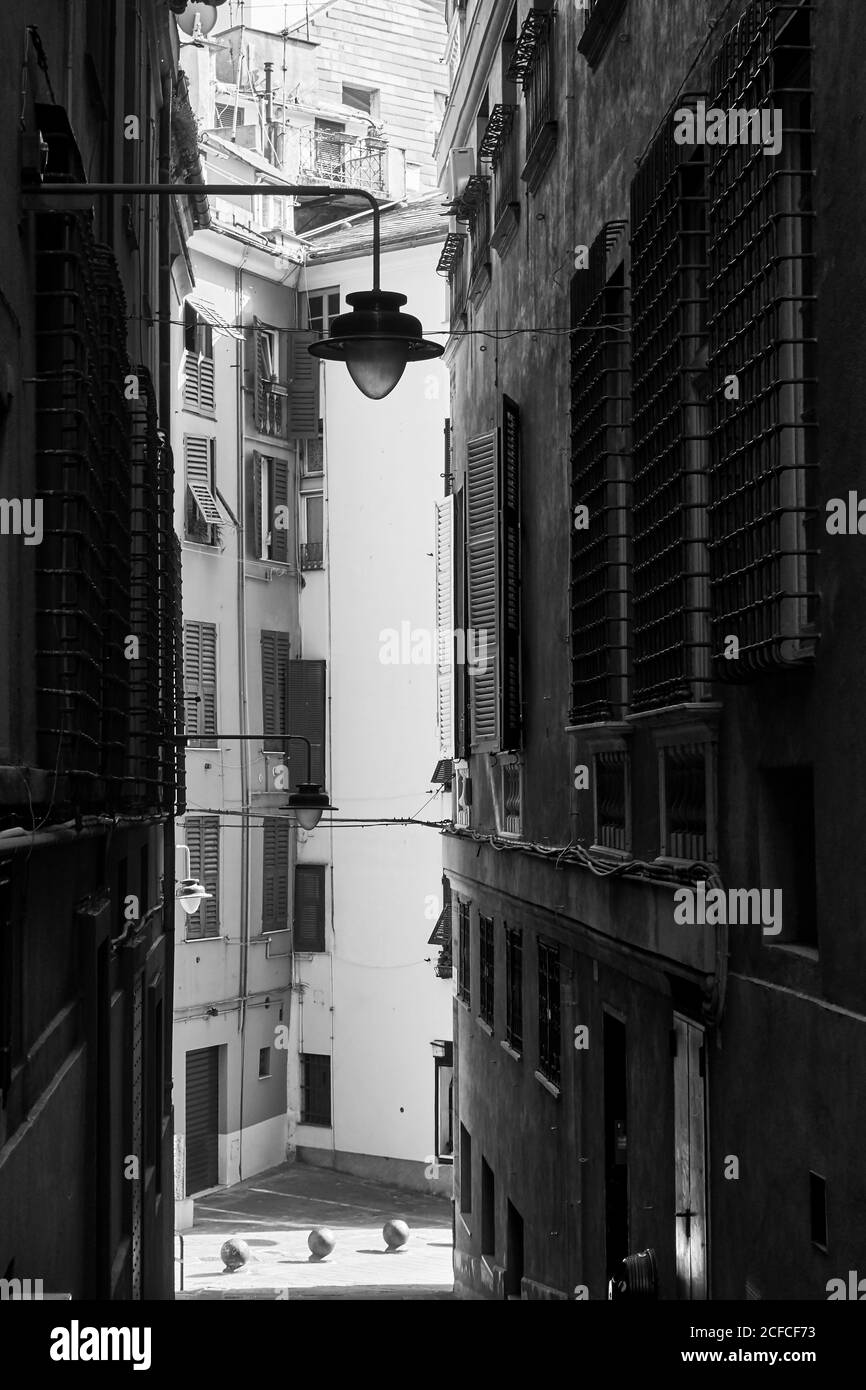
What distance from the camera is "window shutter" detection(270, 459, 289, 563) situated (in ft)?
117

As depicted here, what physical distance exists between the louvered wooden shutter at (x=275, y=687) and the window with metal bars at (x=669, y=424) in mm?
23815

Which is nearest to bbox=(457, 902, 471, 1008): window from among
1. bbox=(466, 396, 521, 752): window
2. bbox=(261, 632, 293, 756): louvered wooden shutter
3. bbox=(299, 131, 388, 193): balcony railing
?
bbox=(466, 396, 521, 752): window

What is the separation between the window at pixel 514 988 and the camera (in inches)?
713

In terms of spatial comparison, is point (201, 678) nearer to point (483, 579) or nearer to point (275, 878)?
point (275, 878)

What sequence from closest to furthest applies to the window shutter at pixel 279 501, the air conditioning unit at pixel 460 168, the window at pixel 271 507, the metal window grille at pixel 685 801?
the metal window grille at pixel 685 801 < the air conditioning unit at pixel 460 168 < the window at pixel 271 507 < the window shutter at pixel 279 501

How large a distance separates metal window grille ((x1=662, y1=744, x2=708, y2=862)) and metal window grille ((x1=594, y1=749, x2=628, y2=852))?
3.89ft

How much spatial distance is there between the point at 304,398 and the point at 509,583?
2017 cm

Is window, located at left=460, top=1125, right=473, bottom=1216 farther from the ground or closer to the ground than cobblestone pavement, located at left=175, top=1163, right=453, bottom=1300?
farther from the ground

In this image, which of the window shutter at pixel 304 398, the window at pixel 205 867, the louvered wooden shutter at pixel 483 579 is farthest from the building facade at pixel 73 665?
the window shutter at pixel 304 398

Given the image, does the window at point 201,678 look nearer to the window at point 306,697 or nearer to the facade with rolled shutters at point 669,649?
the window at point 306,697

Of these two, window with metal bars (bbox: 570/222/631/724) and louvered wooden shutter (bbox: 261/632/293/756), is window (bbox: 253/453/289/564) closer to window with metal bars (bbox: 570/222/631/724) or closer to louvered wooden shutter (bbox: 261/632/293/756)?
louvered wooden shutter (bbox: 261/632/293/756)

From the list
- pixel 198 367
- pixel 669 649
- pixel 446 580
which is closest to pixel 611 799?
pixel 669 649
